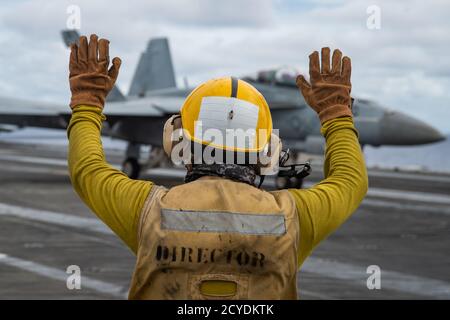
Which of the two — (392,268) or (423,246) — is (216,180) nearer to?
(392,268)

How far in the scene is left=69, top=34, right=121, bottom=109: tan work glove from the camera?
3.03 metres

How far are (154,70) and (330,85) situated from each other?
30896 mm

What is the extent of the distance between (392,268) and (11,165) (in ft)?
84.4

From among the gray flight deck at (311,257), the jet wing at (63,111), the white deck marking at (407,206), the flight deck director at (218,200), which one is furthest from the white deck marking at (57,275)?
the jet wing at (63,111)

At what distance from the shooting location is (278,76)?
23.5 metres

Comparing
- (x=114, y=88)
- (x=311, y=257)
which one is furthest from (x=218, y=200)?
(x=114, y=88)

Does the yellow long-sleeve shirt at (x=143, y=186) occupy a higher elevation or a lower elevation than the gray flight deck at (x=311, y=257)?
lower

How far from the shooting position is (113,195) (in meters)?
2.76

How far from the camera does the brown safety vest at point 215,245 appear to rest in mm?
2609

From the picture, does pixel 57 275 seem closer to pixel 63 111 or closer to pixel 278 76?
pixel 278 76

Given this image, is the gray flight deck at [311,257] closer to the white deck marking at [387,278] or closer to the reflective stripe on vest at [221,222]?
the white deck marking at [387,278]

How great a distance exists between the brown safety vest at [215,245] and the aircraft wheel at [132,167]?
22.6 metres

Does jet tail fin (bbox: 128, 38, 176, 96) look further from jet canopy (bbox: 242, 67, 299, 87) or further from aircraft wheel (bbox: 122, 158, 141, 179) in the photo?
jet canopy (bbox: 242, 67, 299, 87)
